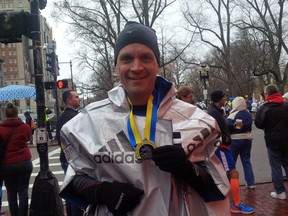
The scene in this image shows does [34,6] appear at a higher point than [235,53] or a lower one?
lower

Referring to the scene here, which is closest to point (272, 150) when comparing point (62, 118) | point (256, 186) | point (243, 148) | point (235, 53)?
point (243, 148)

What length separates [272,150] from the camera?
21.4ft

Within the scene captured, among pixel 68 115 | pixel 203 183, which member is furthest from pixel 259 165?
pixel 203 183

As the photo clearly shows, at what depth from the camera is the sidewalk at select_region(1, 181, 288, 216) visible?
5637mm

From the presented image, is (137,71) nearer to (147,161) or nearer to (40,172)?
(147,161)

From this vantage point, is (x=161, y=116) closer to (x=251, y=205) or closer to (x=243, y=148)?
(x=251, y=205)

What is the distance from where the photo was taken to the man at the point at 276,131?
6.35m

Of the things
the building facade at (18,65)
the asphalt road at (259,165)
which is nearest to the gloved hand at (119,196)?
the asphalt road at (259,165)

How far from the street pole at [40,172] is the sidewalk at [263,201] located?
5.92 ft

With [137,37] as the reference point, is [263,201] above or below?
below

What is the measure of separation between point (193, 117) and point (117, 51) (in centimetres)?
56

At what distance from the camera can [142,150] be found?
60.6 inches

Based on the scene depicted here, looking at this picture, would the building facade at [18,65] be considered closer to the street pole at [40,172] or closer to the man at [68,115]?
the man at [68,115]

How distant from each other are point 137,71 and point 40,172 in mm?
4214
